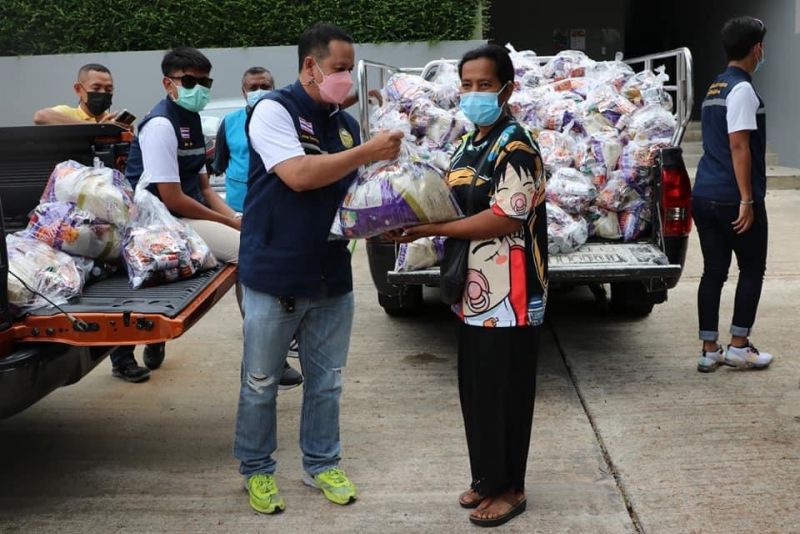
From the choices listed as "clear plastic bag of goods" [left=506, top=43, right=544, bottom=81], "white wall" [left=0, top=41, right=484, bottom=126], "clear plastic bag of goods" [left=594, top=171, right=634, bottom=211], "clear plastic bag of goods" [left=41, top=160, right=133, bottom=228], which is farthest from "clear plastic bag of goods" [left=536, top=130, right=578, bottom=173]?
"white wall" [left=0, top=41, right=484, bottom=126]

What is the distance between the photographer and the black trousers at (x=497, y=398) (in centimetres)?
328

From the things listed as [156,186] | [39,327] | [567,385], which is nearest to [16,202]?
[156,186]

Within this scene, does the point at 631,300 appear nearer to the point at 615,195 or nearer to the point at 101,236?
the point at 615,195

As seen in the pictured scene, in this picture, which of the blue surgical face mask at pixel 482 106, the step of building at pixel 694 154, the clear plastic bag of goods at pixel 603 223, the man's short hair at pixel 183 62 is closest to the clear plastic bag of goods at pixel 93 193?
the man's short hair at pixel 183 62

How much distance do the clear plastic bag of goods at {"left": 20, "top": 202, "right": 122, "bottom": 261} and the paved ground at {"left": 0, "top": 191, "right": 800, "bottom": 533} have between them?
1090 millimetres

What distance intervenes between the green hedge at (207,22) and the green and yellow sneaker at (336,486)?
32.8 ft

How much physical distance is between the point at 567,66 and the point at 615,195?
161 centimetres

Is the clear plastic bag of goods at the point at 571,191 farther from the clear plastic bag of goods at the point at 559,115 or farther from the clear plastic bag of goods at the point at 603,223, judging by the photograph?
the clear plastic bag of goods at the point at 559,115

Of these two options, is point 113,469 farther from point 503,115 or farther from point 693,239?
point 693,239

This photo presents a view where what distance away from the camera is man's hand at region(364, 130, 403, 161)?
308cm

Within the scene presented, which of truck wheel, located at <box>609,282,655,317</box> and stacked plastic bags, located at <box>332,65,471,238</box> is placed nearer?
stacked plastic bags, located at <box>332,65,471,238</box>

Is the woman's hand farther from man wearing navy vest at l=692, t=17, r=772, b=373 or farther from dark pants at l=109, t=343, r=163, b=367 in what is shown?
dark pants at l=109, t=343, r=163, b=367

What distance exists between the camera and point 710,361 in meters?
5.19

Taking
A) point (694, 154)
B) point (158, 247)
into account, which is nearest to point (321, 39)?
point (158, 247)
